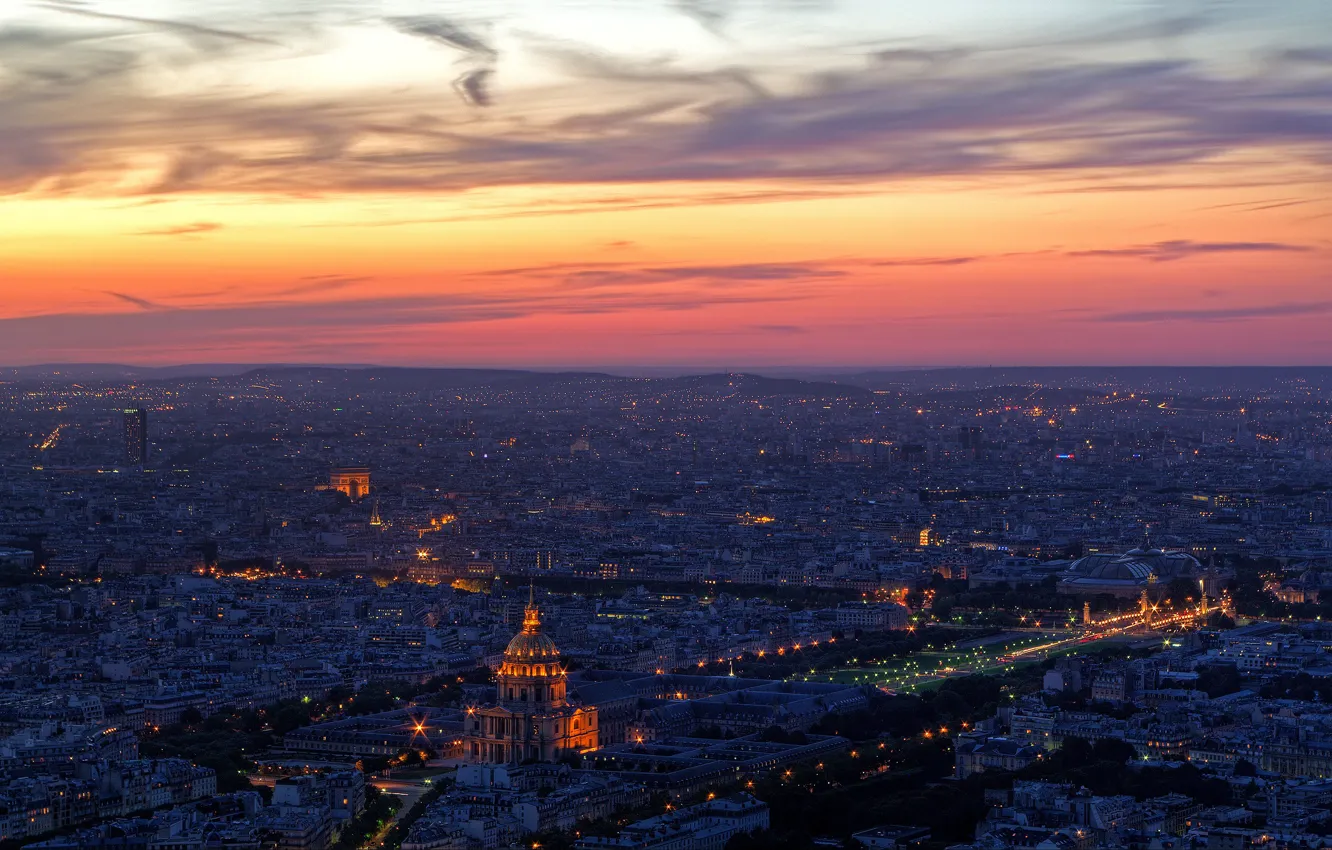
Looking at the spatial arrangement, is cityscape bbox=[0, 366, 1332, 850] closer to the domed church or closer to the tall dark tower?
the domed church

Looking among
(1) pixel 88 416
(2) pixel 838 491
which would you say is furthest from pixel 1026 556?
(1) pixel 88 416

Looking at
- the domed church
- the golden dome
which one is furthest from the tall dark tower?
the domed church

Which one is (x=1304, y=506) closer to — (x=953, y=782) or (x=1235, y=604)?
(x=1235, y=604)

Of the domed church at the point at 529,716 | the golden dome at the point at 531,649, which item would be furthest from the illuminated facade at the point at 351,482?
the domed church at the point at 529,716

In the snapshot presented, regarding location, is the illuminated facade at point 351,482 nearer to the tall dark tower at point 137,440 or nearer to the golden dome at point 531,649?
the tall dark tower at point 137,440

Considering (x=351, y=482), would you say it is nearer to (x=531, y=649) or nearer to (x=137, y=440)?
(x=137, y=440)
